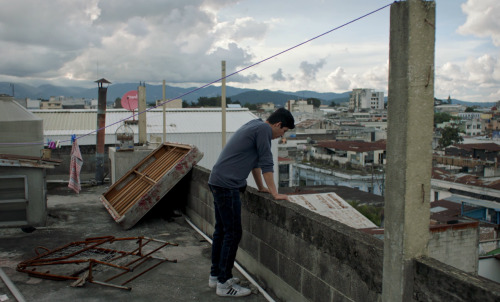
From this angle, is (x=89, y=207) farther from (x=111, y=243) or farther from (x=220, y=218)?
(x=220, y=218)

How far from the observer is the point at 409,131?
2.41 metres

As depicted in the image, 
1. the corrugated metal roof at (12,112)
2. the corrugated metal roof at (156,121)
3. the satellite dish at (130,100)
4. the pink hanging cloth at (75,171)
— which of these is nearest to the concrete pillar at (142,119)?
the satellite dish at (130,100)

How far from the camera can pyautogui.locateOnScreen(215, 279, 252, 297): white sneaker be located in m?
4.25

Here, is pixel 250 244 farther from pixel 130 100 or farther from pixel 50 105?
pixel 50 105

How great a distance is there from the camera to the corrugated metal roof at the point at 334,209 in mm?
16359

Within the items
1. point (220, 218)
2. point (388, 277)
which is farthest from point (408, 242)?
point (220, 218)

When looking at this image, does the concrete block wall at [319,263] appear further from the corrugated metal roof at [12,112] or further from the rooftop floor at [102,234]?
the corrugated metal roof at [12,112]

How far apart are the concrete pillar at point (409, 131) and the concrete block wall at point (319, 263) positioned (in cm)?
12

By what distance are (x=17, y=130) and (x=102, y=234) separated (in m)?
2.60

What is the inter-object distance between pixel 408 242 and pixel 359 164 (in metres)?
46.9

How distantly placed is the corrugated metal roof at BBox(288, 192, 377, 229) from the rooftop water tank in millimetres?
10247

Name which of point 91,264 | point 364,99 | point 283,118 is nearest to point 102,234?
point 91,264

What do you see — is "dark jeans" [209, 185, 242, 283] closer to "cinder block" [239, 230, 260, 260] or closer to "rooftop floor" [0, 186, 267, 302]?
"rooftop floor" [0, 186, 267, 302]

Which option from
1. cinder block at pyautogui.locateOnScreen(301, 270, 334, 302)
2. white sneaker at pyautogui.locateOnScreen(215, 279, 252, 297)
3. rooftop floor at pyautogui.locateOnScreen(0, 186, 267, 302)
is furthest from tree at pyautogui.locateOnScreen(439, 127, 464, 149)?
cinder block at pyautogui.locateOnScreen(301, 270, 334, 302)
